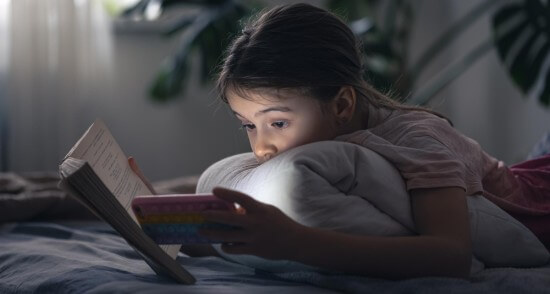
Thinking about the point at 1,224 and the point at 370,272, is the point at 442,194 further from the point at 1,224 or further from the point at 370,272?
the point at 1,224

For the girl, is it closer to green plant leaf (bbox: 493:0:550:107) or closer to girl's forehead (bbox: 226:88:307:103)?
girl's forehead (bbox: 226:88:307:103)

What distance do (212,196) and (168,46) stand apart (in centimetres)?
253

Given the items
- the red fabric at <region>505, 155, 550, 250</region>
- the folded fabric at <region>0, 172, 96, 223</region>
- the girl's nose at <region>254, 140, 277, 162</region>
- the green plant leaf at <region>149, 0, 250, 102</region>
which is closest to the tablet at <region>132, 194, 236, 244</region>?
the girl's nose at <region>254, 140, 277, 162</region>

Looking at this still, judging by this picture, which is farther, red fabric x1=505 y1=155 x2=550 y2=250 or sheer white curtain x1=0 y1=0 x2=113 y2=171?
sheer white curtain x1=0 y1=0 x2=113 y2=171

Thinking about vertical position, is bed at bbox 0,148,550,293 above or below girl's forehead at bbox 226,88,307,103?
below

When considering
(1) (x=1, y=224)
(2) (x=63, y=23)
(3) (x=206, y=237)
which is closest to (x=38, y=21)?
(2) (x=63, y=23)

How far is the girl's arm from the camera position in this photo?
0.67 metres

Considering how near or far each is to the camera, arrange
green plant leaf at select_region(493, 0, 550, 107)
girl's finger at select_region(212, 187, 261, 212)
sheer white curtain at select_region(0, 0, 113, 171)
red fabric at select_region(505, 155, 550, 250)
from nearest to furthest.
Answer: girl's finger at select_region(212, 187, 261, 212)
red fabric at select_region(505, 155, 550, 250)
green plant leaf at select_region(493, 0, 550, 107)
sheer white curtain at select_region(0, 0, 113, 171)

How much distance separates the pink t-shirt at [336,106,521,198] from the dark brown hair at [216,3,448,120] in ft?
0.22

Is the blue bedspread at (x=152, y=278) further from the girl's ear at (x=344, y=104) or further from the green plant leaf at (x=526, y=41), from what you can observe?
the green plant leaf at (x=526, y=41)

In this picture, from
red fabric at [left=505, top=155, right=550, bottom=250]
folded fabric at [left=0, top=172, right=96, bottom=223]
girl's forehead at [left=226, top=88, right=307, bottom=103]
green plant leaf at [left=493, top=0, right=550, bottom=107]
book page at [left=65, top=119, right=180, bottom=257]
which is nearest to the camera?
book page at [left=65, top=119, right=180, bottom=257]

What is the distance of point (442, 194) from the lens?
776 mm

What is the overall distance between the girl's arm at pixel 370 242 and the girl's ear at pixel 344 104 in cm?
18

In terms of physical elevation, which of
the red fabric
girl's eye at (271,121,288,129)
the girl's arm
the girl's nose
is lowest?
the red fabric
